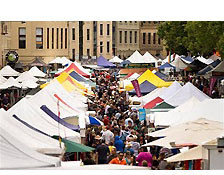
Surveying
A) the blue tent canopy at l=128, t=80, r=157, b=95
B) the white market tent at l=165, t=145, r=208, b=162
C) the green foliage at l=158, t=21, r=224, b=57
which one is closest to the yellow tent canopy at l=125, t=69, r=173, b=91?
the blue tent canopy at l=128, t=80, r=157, b=95

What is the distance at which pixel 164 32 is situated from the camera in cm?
6450

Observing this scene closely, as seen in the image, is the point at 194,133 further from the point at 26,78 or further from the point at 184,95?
the point at 26,78

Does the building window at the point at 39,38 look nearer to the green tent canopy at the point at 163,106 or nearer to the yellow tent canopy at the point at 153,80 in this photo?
the yellow tent canopy at the point at 153,80

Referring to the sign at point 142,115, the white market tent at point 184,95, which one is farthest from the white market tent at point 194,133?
the white market tent at point 184,95

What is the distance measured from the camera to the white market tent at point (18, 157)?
41.7ft

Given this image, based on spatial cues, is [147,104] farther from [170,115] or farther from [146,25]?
[146,25]

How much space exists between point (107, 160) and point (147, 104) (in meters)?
8.15

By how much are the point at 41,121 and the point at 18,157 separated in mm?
4630

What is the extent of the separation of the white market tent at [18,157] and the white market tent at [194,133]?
2.50 meters

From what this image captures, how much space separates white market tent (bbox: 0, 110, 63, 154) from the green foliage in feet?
53.7

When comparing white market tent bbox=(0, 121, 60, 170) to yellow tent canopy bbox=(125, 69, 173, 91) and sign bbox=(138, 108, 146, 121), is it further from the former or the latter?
yellow tent canopy bbox=(125, 69, 173, 91)

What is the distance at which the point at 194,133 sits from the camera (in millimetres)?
14844
